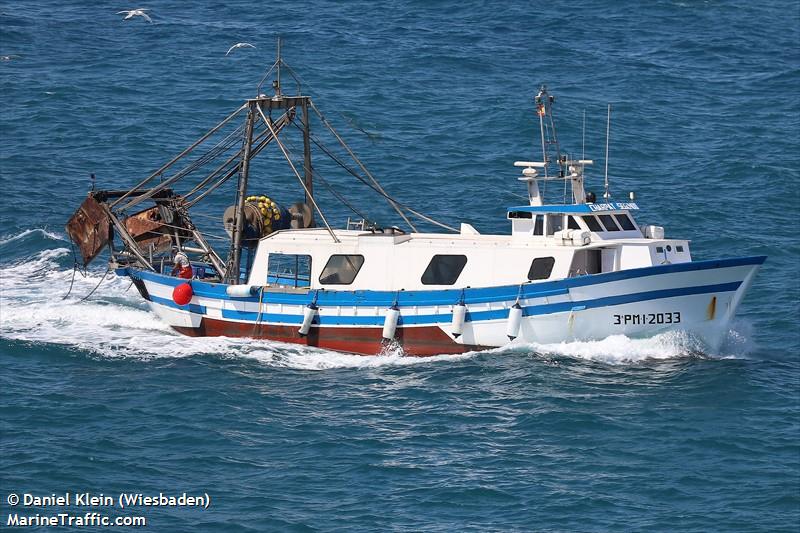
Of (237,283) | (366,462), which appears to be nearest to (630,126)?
(237,283)

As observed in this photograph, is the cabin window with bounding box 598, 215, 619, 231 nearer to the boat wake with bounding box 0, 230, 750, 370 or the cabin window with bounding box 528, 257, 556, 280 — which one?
the cabin window with bounding box 528, 257, 556, 280

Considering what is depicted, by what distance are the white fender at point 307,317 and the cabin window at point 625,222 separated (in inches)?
349

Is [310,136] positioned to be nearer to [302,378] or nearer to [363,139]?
[302,378]

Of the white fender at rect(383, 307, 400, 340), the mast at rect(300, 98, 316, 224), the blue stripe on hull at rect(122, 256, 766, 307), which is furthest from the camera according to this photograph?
the mast at rect(300, 98, 316, 224)

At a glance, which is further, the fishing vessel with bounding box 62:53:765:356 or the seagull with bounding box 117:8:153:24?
the seagull with bounding box 117:8:153:24

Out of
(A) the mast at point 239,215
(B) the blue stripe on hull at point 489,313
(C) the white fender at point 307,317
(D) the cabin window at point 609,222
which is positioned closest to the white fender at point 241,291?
(B) the blue stripe on hull at point 489,313

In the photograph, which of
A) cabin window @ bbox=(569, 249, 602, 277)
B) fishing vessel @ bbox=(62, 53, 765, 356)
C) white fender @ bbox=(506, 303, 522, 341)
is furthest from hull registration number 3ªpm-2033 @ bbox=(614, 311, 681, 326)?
white fender @ bbox=(506, 303, 522, 341)

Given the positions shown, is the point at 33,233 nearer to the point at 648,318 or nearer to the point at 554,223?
the point at 554,223

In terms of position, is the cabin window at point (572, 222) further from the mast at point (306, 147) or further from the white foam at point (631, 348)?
the mast at point (306, 147)

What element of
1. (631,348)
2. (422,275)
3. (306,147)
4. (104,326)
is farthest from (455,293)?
(104,326)

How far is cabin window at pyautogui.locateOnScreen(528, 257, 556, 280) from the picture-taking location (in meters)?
35.2

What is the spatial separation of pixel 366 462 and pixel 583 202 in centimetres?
1212

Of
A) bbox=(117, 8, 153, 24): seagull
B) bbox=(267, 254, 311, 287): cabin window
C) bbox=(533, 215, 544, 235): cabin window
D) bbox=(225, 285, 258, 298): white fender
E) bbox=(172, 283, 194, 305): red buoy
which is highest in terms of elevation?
bbox=(117, 8, 153, 24): seagull

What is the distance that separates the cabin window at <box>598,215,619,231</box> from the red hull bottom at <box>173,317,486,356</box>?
4.89m
